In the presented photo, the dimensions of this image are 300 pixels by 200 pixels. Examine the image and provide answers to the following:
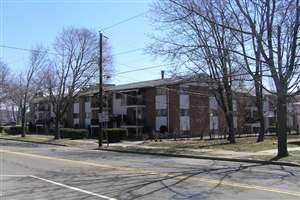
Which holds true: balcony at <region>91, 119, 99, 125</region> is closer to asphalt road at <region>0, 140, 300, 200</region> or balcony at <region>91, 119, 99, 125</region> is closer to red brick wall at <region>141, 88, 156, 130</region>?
red brick wall at <region>141, 88, 156, 130</region>

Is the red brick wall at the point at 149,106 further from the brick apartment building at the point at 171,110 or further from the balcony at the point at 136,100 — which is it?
the balcony at the point at 136,100

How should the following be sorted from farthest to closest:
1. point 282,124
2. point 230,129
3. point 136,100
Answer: point 136,100 < point 230,129 < point 282,124

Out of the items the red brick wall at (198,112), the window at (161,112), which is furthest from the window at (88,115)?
the red brick wall at (198,112)

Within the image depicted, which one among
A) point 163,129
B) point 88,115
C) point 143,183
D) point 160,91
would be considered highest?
point 160,91

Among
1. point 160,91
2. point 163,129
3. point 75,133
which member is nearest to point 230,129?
point 163,129

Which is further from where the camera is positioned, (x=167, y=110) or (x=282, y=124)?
(x=167, y=110)

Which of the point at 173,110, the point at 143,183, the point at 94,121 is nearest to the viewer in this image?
the point at 143,183

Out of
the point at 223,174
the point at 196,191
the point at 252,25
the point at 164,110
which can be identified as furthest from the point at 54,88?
the point at 196,191

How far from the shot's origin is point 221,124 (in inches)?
2489

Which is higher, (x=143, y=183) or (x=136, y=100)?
(x=136, y=100)

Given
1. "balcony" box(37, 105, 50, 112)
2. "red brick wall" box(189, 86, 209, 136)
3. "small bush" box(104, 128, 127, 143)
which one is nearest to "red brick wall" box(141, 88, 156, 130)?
"red brick wall" box(189, 86, 209, 136)

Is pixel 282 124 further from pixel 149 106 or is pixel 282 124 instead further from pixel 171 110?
pixel 149 106

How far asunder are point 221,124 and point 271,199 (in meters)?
52.0

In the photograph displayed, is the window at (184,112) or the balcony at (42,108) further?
the balcony at (42,108)
